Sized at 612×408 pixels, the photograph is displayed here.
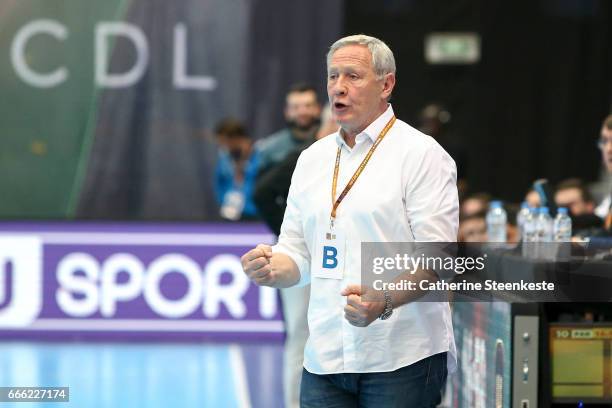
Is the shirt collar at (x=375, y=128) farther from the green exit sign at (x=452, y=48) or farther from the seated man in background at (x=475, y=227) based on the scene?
the green exit sign at (x=452, y=48)

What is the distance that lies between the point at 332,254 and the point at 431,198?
0.39 m

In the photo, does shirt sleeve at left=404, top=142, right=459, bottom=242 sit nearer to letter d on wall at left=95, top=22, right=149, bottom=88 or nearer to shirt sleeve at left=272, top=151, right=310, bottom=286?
shirt sleeve at left=272, top=151, right=310, bottom=286

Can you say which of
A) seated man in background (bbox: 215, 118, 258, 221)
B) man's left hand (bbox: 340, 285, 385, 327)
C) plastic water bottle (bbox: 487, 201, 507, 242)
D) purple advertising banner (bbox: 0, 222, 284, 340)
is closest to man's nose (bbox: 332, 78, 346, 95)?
man's left hand (bbox: 340, 285, 385, 327)

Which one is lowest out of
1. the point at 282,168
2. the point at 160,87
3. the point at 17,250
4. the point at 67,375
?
the point at 67,375

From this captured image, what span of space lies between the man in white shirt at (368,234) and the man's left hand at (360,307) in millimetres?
41

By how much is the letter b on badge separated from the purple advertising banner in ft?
21.5

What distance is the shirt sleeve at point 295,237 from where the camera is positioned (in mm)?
4340

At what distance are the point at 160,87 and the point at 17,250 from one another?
2258mm

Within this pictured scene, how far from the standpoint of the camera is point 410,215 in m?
4.04

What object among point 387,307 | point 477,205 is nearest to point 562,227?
point 387,307

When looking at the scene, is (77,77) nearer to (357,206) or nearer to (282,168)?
(282,168)

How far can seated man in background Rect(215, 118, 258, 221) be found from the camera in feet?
37.4

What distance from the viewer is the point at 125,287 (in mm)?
10734

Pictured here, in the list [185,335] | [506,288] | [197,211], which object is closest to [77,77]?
[197,211]
